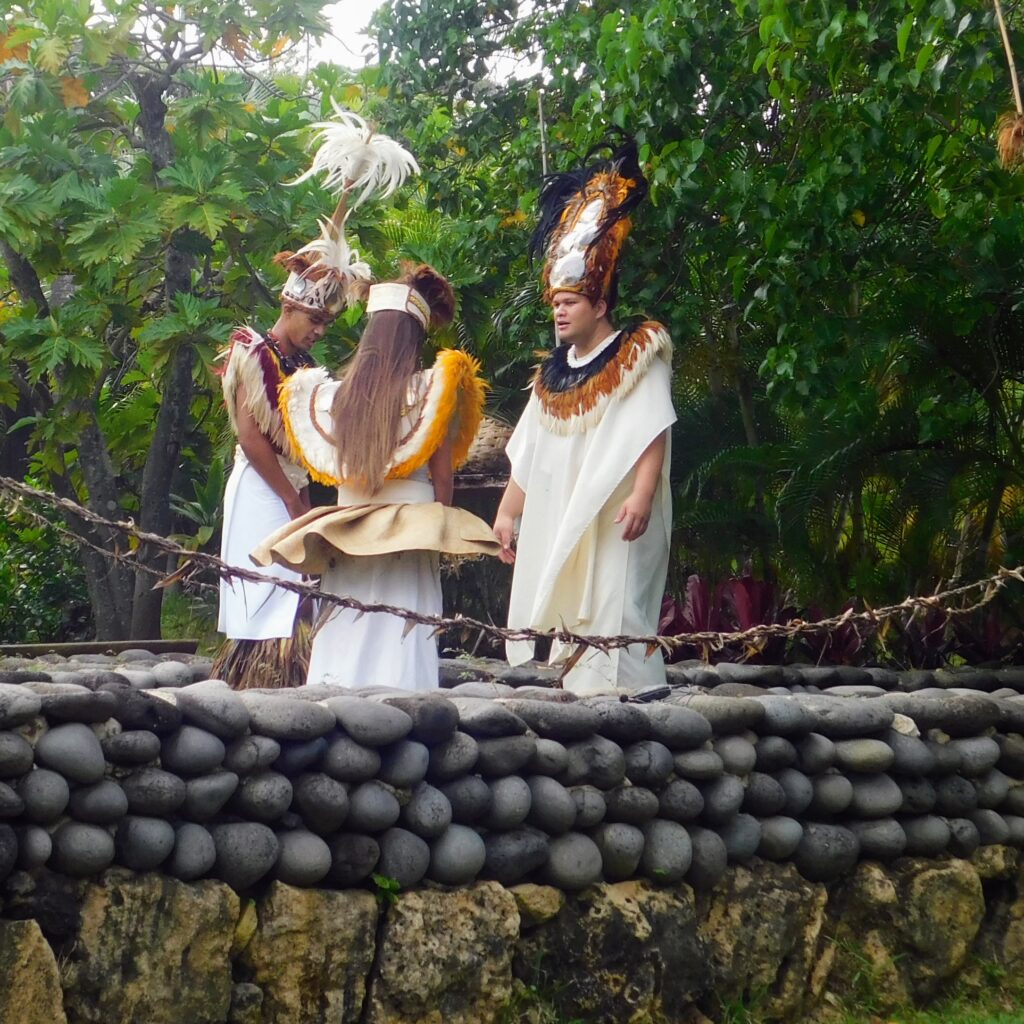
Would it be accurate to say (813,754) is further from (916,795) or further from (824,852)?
(916,795)

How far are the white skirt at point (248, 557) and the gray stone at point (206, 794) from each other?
9.73ft

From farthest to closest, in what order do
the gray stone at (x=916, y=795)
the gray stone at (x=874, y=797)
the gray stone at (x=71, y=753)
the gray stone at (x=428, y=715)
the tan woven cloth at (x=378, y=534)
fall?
1. the tan woven cloth at (x=378, y=534)
2. the gray stone at (x=916, y=795)
3. the gray stone at (x=874, y=797)
4. the gray stone at (x=428, y=715)
5. the gray stone at (x=71, y=753)

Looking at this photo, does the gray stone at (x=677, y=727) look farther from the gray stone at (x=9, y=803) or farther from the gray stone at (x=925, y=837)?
the gray stone at (x=9, y=803)

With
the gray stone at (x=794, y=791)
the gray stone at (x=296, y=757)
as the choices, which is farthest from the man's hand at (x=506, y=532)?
the gray stone at (x=296, y=757)

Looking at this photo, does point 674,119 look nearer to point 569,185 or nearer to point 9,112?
point 569,185

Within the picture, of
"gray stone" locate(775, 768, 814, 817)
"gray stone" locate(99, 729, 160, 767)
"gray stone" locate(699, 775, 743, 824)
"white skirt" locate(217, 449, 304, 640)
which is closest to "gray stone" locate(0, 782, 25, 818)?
"gray stone" locate(99, 729, 160, 767)

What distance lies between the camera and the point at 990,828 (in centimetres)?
477

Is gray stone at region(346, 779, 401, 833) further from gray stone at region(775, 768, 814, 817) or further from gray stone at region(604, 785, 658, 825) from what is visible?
gray stone at region(775, 768, 814, 817)

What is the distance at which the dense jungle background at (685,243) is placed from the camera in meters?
6.32

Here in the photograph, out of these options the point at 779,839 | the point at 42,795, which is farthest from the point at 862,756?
the point at 42,795

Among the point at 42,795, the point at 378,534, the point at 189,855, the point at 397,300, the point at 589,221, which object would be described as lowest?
the point at 189,855

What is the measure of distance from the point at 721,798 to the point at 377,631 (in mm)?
1908

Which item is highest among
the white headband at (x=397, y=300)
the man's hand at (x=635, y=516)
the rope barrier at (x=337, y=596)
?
the white headband at (x=397, y=300)

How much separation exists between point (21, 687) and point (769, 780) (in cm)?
215
